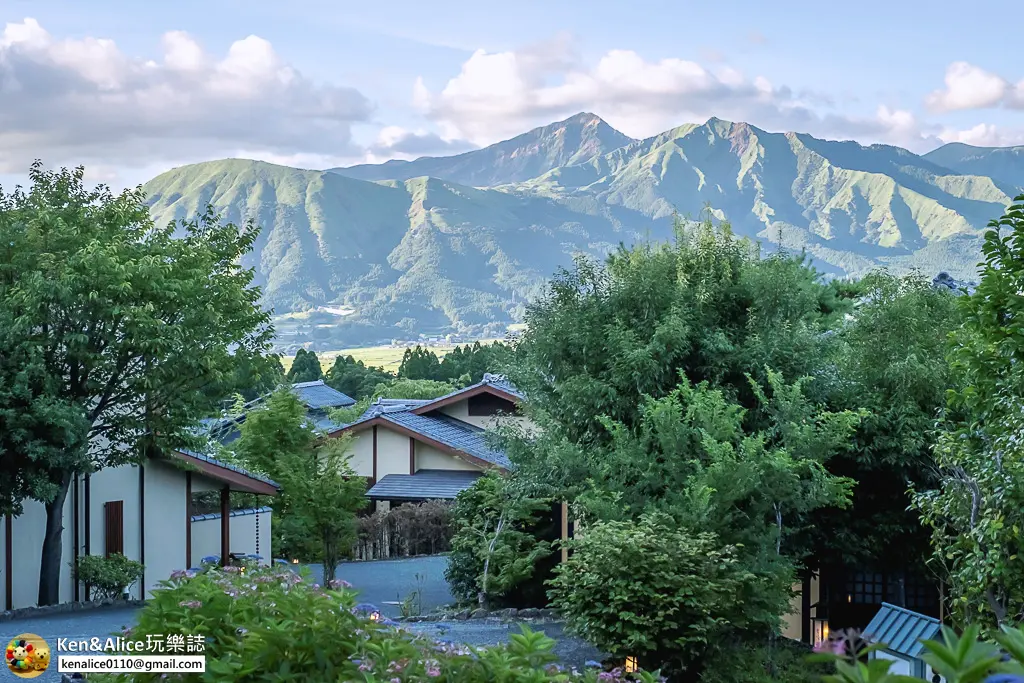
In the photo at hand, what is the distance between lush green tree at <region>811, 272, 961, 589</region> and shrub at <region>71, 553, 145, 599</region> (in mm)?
11444

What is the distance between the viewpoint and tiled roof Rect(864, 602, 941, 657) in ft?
30.6

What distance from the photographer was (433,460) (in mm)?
29453

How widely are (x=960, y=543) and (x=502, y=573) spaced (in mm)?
9370

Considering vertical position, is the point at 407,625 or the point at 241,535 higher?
the point at 407,625

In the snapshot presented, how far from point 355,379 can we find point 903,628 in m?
51.7

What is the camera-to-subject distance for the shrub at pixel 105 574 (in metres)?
16.6

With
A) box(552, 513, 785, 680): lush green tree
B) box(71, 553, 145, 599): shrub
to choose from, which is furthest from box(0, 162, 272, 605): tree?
box(552, 513, 785, 680): lush green tree

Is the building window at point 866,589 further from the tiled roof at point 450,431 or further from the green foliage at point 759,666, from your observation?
the tiled roof at point 450,431

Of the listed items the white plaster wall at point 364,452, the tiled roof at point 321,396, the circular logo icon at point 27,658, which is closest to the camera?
the circular logo icon at point 27,658

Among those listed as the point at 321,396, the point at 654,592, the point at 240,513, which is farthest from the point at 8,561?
the point at 321,396

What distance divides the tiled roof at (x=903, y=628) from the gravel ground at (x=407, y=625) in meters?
3.25

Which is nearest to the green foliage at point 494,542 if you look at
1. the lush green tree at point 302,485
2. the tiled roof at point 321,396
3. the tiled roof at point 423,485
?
the lush green tree at point 302,485

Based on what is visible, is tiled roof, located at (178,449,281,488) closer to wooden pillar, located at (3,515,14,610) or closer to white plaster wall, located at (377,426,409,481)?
wooden pillar, located at (3,515,14,610)

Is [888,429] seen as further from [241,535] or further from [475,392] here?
[475,392]
